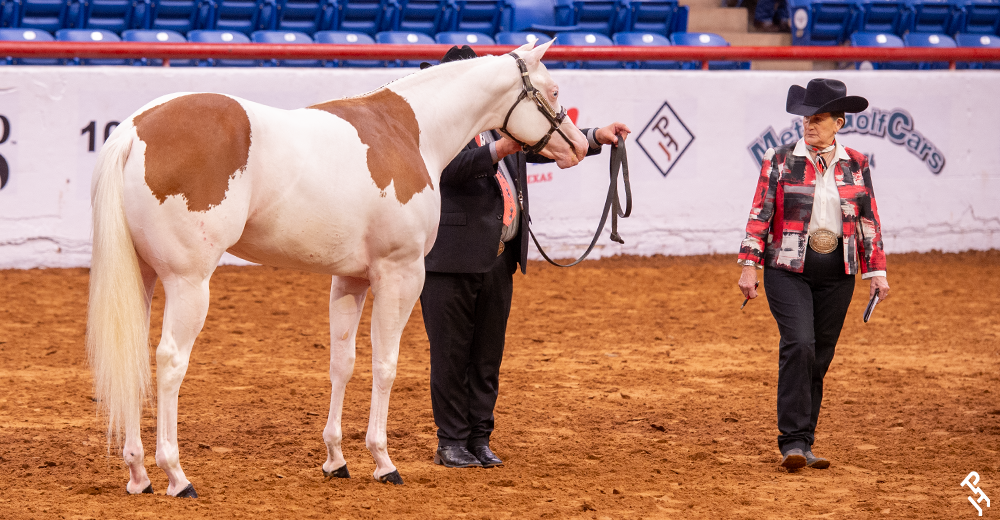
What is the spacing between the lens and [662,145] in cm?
983

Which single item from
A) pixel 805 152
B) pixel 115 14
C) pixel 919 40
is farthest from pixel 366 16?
pixel 805 152

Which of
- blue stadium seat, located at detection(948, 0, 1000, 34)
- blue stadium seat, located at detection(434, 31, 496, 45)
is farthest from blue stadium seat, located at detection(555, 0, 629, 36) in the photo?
blue stadium seat, located at detection(948, 0, 1000, 34)

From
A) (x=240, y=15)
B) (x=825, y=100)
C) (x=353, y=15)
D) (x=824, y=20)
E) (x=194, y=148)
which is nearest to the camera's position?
(x=194, y=148)

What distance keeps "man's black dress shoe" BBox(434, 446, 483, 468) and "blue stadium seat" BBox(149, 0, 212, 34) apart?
8.42 meters

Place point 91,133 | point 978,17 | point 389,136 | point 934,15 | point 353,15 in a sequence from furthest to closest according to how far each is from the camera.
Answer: point 978,17 → point 934,15 → point 353,15 → point 91,133 → point 389,136

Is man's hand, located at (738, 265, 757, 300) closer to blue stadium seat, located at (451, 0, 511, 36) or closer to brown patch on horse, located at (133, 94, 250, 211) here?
brown patch on horse, located at (133, 94, 250, 211)

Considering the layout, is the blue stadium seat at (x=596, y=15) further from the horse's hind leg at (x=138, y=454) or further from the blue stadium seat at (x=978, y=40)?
the horse's hind leg at (x=138, y=454)

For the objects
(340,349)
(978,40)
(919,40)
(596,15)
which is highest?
(978,40)

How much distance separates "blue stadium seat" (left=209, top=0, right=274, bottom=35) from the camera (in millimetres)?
11655

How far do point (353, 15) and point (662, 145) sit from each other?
4543mm

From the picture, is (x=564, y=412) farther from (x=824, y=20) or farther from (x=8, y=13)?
(x=824, y=20)

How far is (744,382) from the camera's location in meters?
6.09

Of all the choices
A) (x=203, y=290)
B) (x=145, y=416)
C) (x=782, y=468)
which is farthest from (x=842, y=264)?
(x=145, y=416)

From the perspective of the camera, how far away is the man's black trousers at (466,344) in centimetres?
446
